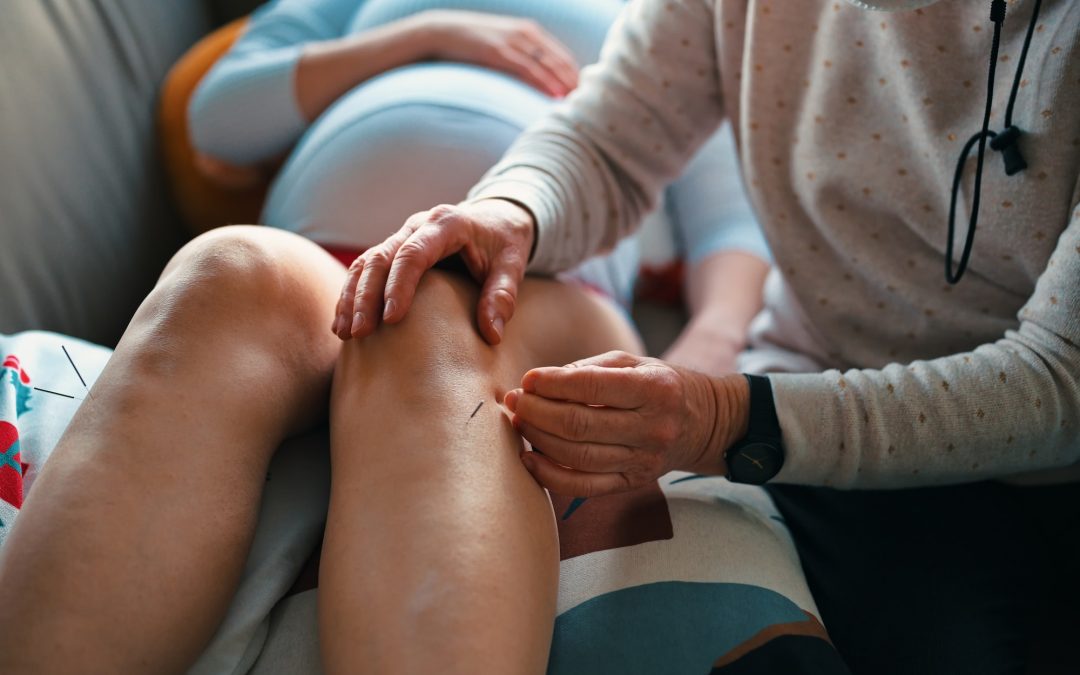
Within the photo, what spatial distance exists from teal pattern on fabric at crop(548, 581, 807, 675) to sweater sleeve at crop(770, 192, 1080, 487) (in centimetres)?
13

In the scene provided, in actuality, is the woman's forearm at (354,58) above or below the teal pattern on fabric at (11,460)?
above

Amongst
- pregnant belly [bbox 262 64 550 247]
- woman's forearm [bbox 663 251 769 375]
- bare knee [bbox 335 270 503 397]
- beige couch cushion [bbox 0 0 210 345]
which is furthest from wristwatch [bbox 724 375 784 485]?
beige couch cushion [bbox 0 0 210 345]

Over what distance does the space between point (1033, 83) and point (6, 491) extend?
86 centimetres

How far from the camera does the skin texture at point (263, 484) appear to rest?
509mm

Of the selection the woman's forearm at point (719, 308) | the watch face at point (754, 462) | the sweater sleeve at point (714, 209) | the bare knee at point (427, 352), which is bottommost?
the woman's forearm at point (719, 308)

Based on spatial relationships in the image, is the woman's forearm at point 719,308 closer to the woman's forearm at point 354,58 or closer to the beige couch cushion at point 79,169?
the woman's forearm at point 354,58

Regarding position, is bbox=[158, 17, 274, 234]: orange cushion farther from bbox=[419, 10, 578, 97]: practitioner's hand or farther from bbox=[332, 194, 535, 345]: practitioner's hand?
bbox=[332, 194, 535, 345]: practitioner's hand

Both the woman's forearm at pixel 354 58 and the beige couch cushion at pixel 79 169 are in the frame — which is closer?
the beige couch cushion at pixel 79 169

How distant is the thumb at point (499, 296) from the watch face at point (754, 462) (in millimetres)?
217

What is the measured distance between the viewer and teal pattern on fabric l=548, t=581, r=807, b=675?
0.58 meters

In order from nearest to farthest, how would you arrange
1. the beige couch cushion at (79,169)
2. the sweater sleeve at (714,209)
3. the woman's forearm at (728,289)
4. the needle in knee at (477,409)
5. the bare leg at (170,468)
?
1. the bare leg at (170,468)
2. the needle in knee at (477,409)
3. the beige couch cushion at (79,169)
4. the woman's forearm at (728,289)
5. the sweater sleeve at (714,209)

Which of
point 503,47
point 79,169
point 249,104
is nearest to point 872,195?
point 503,47

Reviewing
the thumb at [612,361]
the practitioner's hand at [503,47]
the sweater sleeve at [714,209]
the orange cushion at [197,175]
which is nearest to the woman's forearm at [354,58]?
the practitioner's hand at [503,47]

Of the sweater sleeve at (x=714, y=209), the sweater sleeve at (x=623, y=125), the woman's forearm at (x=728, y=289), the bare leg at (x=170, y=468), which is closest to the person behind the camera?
the bare leg at (x=170, y=468)
